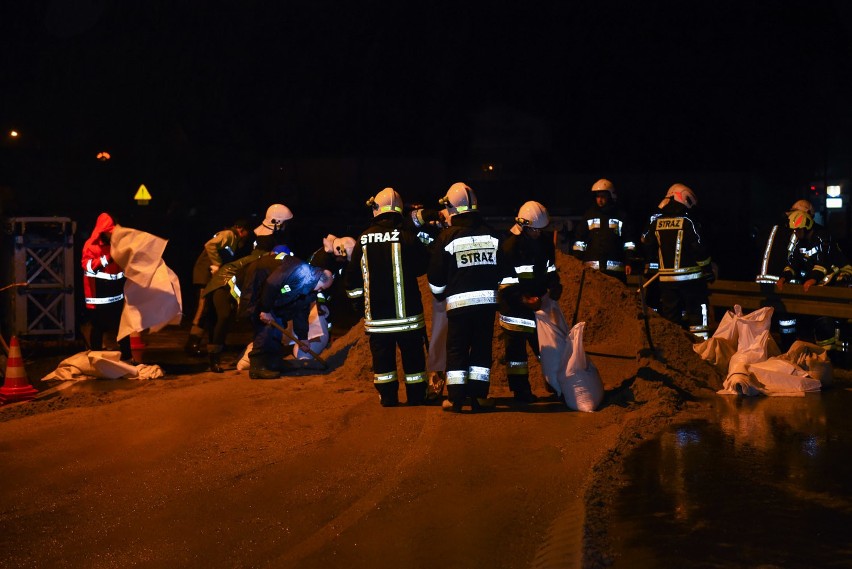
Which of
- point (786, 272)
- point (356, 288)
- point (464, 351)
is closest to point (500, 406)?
point (464, 351)

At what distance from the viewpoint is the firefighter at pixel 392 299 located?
9000mm

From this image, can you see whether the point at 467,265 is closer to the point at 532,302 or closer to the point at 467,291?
the point at 467,291

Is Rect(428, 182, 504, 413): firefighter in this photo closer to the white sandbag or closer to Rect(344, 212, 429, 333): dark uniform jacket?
Rect(344, 212, 429, 333): dark uniform jacket

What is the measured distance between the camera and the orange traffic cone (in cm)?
1001

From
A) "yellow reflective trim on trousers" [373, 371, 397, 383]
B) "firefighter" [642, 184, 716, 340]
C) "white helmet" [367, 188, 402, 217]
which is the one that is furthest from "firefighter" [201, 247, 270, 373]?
"firefighter" [642, 184, 716, 340]

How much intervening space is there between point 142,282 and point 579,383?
5948 millimetres

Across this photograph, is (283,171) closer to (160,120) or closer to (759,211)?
(160,120)

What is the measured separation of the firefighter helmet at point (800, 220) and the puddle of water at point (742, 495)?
3686 mm

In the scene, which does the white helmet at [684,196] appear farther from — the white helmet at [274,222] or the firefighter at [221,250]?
the firefighter at [221,250]

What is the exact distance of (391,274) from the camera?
902cm

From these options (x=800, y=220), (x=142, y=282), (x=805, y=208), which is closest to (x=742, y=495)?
(x=800, y=220)

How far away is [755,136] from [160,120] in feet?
81.6

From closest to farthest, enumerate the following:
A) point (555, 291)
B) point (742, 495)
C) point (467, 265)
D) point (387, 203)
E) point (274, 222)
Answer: point (742, 495)
point (467, 265)
point (387, 203)
point (555, 291)
point (274, 222)

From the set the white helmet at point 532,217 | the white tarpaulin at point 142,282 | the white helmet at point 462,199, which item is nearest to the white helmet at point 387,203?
the white helmet at point 462,199
